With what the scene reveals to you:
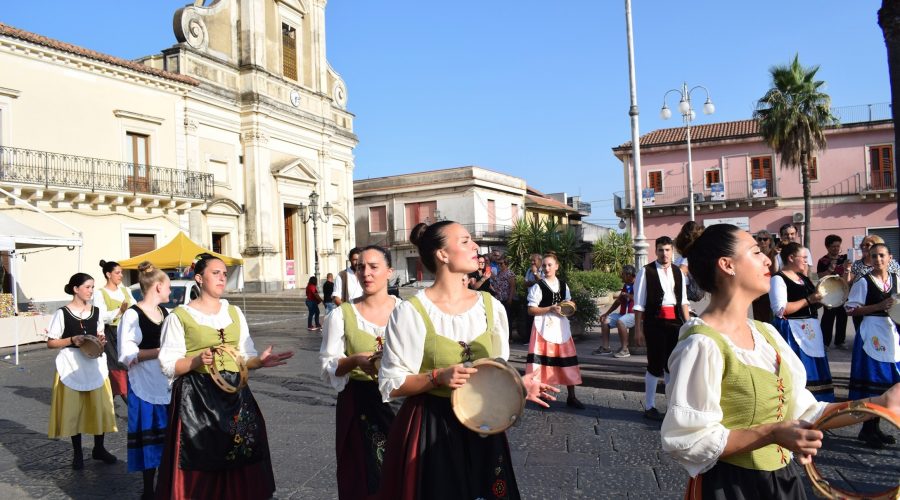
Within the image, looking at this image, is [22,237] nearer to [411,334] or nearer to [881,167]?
[411,334]

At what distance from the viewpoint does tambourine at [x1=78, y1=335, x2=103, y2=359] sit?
6.07 meters

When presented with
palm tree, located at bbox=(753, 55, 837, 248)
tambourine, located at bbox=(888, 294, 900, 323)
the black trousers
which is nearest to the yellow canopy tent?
the black trousers

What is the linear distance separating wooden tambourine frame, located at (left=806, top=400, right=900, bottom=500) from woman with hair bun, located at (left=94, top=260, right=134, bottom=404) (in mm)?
6632

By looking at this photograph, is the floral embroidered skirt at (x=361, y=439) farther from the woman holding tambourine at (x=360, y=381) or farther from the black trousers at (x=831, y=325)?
the black trousers at (x=831, y=325)

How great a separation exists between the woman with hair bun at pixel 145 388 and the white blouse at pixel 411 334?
9.09 ft

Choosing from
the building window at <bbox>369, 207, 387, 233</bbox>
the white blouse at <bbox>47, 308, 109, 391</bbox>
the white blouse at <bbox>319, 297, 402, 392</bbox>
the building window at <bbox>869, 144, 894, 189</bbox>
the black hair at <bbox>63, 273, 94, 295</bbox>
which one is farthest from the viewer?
the building window at <bbox>369, 207, 387, 233</bbox>

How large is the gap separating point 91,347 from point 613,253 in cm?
3160

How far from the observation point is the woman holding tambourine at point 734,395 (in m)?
2.30

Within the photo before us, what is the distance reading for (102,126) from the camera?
83.9 feet

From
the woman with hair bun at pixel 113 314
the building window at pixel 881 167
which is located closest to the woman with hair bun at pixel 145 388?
the woman with hair bun at pixel 113 314

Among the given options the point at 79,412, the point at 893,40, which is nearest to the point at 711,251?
the point at 893,40

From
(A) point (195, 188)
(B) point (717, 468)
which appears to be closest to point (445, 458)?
(B) point (717, 468)

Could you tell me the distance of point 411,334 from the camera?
3.03 m

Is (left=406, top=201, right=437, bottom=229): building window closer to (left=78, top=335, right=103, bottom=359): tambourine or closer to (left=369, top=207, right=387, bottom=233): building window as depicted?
(left=369, top=207, right=387, bottom=233): building window
